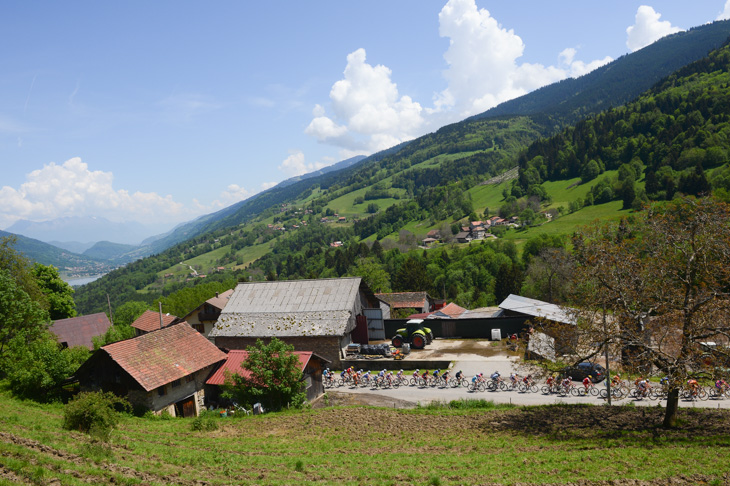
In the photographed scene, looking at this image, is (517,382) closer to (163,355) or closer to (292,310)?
(292,310)

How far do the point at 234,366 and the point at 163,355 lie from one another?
15.5 feet

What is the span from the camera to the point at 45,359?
86.9ft

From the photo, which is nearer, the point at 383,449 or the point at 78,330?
the point at 383,449

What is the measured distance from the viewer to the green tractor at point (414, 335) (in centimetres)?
4222

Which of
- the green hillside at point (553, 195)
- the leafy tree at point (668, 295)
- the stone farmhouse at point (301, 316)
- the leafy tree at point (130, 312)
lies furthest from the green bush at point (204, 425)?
the green hillside at point (553, 195)

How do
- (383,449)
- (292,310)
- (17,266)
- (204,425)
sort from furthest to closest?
(17,266), (292,310), (204,425), (383,449)

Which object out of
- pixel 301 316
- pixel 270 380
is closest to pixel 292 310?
pixel 301 316

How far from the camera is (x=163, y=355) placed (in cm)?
2725

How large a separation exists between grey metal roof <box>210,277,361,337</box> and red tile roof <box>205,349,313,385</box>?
9148 mm

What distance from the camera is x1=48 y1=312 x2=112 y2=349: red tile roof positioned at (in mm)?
50406

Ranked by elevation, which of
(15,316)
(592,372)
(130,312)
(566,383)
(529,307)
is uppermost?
(15,316)

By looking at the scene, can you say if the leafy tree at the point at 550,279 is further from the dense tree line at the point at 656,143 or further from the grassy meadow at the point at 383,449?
the dense tree line at the point at 656,143

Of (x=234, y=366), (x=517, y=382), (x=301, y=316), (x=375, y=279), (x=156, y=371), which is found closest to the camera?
(x=156, y=371)

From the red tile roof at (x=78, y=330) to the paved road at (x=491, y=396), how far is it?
124ft
